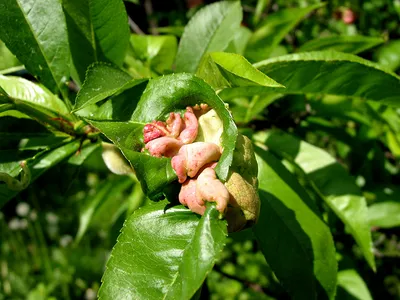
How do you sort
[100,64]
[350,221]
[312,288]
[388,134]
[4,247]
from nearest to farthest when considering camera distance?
[100,64] → [312,288] → [350,221] → [388,134] → [4,247]

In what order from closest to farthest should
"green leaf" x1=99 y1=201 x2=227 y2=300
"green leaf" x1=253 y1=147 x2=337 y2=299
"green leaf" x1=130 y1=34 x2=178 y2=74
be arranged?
"green leaf" x1=99 y1=201 x2=227 y2=300
"green leaf" x1=253 y1=147 x2=337 y2=299
"green leaf" x1=130 y1=34 x2=178 y2=74

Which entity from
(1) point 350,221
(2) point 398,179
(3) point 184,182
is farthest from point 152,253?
(2) point 398,179

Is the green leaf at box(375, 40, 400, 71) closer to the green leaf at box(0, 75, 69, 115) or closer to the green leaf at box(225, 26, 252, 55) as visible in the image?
the green leaf at box(225, 26, 252, 55)

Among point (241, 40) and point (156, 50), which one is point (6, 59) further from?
point (241, 40)

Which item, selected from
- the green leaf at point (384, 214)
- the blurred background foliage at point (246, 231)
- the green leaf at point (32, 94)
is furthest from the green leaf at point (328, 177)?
the green leaf at point (32, 94)

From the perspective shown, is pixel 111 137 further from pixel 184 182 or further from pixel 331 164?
pixel 331 164

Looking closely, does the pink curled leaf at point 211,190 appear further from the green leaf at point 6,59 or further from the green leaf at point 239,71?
the green leaf at point 6,59

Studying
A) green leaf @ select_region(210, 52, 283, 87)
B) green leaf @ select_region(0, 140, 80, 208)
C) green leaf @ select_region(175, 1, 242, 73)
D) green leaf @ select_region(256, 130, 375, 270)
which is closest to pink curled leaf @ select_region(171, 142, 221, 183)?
green leaf @ select_region(210, 52, 283, 87)
